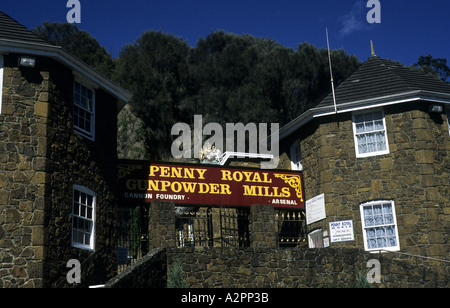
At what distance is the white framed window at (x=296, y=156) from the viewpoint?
2249cm

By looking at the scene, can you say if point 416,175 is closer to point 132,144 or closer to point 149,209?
point 149,209

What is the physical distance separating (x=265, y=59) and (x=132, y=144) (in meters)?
14.7

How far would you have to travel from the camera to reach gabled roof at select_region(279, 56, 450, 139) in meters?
19.6

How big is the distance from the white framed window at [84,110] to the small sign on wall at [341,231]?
9054 mm

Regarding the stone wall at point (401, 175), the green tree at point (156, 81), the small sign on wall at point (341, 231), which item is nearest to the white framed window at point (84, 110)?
the stone wall at point (401, 175)

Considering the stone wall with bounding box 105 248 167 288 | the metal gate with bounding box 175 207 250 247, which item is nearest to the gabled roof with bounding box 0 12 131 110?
the metal gate with bounding box 175 207 250 247

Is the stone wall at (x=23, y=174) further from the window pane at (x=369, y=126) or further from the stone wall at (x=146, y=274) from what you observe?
the window pane at (x=369, y=126)

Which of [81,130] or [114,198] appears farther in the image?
[114,198]

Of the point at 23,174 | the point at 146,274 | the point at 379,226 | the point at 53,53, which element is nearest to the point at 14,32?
the point at 53,53

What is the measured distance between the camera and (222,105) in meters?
42.9
